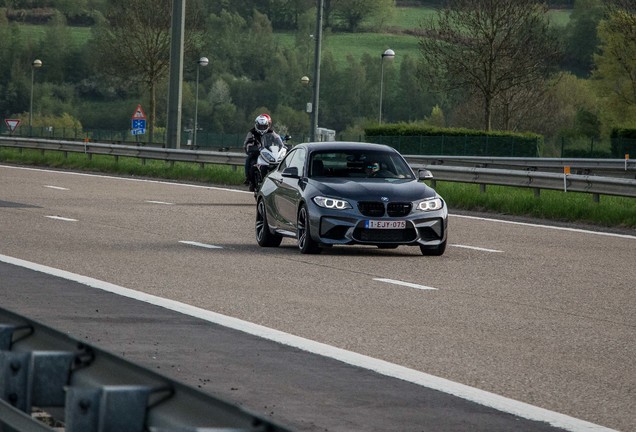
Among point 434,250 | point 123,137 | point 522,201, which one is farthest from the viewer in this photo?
point 123,137

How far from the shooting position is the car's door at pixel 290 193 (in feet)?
60.7

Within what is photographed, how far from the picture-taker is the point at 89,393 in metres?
5.04

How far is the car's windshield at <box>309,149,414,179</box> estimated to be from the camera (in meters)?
18.7

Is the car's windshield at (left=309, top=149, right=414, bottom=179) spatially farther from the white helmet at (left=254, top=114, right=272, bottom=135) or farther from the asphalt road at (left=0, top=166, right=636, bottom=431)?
the white helmet at (left=254, top=114, right=272, bottom=135)

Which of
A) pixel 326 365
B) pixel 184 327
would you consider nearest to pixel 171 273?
pixel 184 327

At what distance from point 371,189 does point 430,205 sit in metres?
0.68

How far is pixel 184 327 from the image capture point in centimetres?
1091

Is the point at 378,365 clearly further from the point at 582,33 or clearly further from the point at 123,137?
the point at 582,33

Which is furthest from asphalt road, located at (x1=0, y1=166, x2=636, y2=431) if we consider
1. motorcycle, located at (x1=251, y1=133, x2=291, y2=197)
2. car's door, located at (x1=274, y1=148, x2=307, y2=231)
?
motorcycle, located at (x1=251, y1=133, x2=291, y2=197)

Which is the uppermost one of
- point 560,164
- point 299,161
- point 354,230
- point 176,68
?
point 176,68

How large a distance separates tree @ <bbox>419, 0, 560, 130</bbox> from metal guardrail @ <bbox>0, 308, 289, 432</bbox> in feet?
220

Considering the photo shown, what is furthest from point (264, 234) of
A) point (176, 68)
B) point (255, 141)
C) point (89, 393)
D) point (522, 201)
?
point (176, 68)

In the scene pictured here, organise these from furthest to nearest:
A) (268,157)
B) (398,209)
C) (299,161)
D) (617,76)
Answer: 1. (617,76)
2. (268,157)
3. (299,161)
4. (398,209)

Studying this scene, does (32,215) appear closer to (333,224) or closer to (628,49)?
(333,224)
